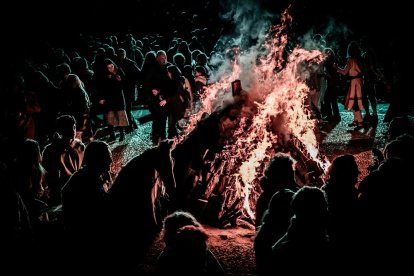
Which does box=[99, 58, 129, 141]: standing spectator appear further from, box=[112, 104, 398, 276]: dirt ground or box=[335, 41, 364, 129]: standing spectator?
box=[335, 41, 364, 129]: standing spectator

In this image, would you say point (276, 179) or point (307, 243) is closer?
point (307, 243)

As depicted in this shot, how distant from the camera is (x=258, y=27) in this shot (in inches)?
774

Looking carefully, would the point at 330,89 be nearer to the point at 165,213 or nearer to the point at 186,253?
the point at 165,213

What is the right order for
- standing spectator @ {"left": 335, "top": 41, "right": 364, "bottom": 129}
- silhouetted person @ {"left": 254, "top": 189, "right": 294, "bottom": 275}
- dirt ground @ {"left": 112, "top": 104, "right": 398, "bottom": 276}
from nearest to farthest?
1. silhouetted person @ {"left": 254, "top": 189, "right": 294, "bottom": 275}
2. dirt ground @ {"left": 112, "top": 104, "right": 398, "bottom": 276}
3. standing spectator @ {"left": 335, "top": 41, "right": 364, "bottom": 129}

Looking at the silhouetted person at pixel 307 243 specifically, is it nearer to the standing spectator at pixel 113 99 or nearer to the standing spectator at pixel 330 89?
the standing spectator at pixel 113 99

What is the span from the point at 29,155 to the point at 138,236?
6.58 feet

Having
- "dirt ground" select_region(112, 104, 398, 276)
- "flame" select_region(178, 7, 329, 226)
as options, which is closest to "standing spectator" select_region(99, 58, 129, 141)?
"dirt ground" select_region(112, 104, 398, 276)

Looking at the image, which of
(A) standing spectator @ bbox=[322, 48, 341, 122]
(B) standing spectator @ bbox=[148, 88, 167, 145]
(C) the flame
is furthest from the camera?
(A) standing spectator @ bbox=[322, 48, 341, 122]

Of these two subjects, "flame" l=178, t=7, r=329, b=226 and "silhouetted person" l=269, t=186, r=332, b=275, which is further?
"flame" l=178, t=7, r=329, b=226

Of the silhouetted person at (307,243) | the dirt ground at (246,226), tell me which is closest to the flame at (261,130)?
the dirt ground at (246,226)

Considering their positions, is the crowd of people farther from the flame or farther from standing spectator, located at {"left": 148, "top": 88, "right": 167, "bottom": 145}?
standing spectator, located at {"left": 148, "top": 88, "right": 167, "bottom": 145}

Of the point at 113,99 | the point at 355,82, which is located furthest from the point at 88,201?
the point at 355,82

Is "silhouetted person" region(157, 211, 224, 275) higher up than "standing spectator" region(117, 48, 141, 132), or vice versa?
"standing spectator" region(117, 48, 141, 132)

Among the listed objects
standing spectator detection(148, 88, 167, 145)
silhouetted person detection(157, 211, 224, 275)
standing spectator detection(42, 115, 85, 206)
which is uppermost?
standing spectator detection(148, 88, 167, 145)
